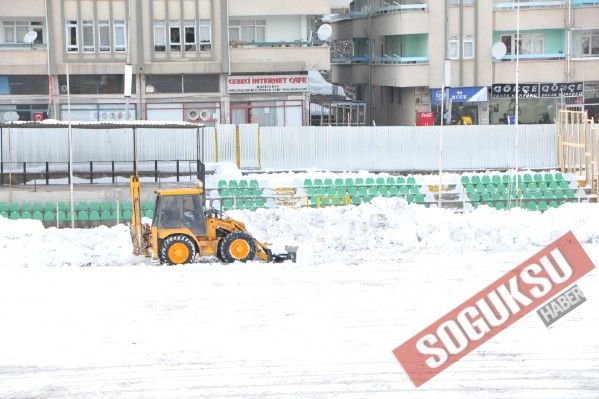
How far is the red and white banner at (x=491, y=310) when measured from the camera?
53.3 feet

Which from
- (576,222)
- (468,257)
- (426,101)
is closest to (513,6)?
(426,101)

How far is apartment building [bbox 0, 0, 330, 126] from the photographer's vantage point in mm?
50969

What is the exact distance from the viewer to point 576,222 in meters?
27.2

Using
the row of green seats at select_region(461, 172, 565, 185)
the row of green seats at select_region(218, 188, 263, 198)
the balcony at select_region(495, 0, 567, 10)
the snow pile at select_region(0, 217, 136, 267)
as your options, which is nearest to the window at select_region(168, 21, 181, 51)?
the balcony at select_region(495, 0, 567, 10)

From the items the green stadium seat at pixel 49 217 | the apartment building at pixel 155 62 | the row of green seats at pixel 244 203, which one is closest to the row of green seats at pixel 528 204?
the row of green seats at pixel 244 203

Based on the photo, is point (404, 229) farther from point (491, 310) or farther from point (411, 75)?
point (411, 75)

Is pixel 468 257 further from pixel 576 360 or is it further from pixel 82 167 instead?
pixel 82 167

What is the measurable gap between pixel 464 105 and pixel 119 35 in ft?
55.5

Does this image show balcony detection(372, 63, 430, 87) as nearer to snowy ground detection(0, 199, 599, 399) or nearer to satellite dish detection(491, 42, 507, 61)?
satellite dish detection(491, 42, 507, 61)

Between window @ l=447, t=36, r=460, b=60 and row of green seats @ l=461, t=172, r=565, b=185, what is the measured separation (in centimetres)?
1497

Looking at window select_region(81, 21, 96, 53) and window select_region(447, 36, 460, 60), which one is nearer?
window select_region(81, 21, 96, 53)

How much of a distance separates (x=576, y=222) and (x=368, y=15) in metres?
34.6

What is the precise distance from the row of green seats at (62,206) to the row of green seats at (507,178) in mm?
11600

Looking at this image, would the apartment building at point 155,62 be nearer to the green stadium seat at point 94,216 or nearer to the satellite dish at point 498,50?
the satellite dish at point 498,50
